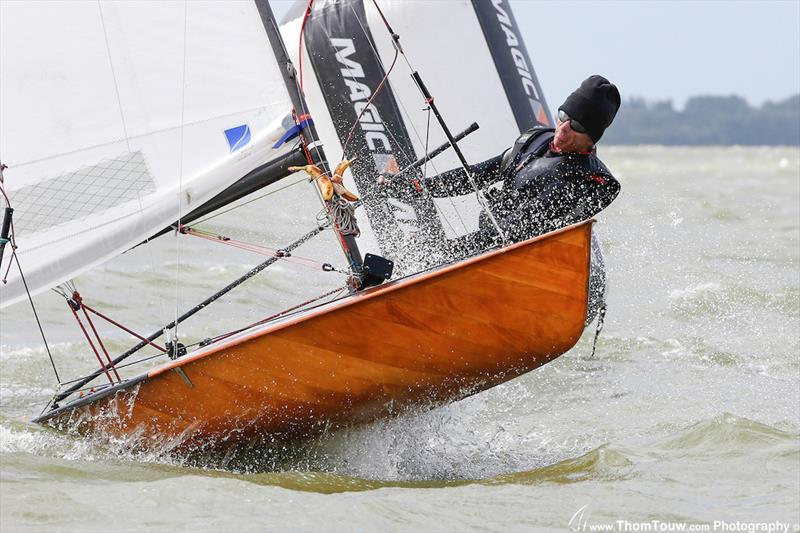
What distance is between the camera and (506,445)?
157 inches

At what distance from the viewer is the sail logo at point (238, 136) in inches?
149

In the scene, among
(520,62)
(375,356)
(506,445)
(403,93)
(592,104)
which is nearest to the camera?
(375,356)

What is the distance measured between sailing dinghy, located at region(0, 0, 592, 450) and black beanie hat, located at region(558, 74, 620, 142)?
0.65 meters

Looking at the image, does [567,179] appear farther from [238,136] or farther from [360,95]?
[360,95]

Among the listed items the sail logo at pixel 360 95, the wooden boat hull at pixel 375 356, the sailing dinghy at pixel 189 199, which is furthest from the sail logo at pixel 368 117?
the wooden boat hull at pixel 375 356

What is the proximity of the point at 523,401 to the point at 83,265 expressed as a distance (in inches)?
79.6

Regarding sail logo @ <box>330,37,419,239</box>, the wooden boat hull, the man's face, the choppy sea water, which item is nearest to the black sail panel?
sail logo @ <box>330,37,419,239</box>

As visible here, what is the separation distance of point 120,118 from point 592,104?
5.23ft

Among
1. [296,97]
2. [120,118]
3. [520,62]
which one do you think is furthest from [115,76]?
[520,62]

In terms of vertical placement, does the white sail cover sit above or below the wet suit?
above

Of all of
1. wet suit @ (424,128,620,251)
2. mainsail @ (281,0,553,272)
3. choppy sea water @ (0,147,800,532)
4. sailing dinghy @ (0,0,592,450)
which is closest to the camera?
choppy sea water @ (0,147,800,532)

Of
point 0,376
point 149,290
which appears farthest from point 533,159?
point 149,290

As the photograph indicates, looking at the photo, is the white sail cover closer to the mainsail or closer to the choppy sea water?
the choppy sea water

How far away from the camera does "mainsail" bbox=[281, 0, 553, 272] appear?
18.3ft
